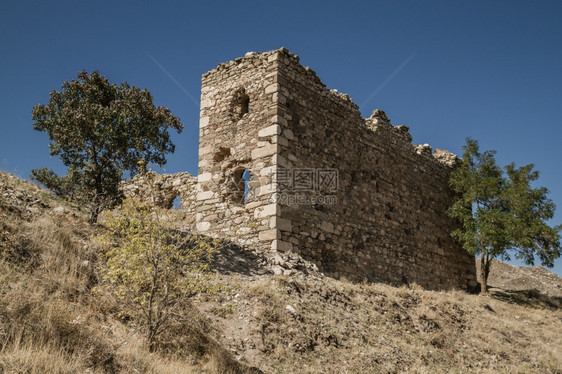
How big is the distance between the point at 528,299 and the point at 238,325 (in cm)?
1322

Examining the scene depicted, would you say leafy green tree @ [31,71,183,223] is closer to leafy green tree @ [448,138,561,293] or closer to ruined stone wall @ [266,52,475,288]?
ruined stone wall @ [266,52,475,288]

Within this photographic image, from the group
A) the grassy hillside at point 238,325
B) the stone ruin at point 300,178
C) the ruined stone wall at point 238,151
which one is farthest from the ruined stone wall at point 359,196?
the grassy hillside at point 238,325

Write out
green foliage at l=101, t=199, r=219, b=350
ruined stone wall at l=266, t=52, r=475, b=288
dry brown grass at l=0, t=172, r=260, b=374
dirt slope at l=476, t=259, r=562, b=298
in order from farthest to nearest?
dirt slope at l=476, t=259, r=562, b=298 < ruined stone wall at l=266, t=52, r=475, b=288 < green foliage at l=101, t=199, r=219, b=350 < dry brown grass at l=0, t=172, r=260, b=374

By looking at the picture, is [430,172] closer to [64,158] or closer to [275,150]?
[275,150]

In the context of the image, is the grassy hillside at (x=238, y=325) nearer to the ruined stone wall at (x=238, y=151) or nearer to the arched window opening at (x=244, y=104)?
the ruined stone wall at (x=238, y=151)

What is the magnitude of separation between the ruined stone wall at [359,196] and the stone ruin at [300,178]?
0.03m

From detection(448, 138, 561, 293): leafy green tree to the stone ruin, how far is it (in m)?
2.50

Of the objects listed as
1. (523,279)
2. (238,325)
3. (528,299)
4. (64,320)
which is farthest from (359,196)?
(523,279)

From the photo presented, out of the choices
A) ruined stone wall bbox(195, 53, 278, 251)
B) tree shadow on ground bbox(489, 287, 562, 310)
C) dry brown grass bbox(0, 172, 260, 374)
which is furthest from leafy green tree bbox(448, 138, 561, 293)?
dry brown grass bbox(0, 172, 260, 374)

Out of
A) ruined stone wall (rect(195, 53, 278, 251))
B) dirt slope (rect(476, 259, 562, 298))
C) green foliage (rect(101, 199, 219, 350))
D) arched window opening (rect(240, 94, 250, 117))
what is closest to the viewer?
green foliage (rect(101, 199, 219, 350))

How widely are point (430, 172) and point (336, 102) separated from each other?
5.48 meters

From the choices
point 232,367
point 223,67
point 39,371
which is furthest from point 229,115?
point 39,371

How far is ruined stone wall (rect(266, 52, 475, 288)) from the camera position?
36.6 feet

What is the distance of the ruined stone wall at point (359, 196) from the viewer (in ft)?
36.6
